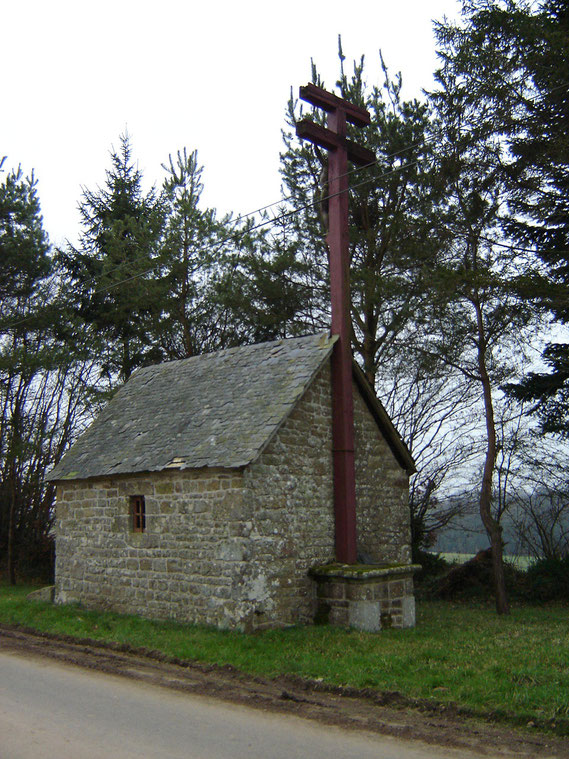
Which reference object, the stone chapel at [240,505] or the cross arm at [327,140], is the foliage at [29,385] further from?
the cross arm at [327,140]

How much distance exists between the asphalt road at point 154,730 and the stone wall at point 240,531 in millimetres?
3360

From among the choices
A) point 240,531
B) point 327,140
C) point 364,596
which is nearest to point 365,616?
point 364,596

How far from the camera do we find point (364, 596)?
11852mm

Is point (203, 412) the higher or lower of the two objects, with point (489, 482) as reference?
higher

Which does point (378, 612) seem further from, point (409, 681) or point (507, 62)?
point (507, 62)

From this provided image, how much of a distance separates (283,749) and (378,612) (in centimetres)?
596

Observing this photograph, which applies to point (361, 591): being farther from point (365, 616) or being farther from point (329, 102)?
point (329, 102)

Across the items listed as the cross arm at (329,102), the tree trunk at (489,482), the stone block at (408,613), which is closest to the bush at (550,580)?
the tree trunk at (489,482)

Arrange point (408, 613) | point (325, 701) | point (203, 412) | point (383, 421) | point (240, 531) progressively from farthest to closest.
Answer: point (383, 421) < point (203, 412) < point (408, 613) < point (240, 531) < point (325, 701)

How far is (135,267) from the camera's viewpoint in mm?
24922

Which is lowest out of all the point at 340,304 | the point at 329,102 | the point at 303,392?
the point at 303,392

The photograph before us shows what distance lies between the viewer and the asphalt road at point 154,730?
6.04 m

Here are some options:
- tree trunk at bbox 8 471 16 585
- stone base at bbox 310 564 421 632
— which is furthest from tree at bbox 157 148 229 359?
stone base at bbox 310 564 421 632

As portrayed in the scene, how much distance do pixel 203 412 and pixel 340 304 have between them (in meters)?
3.50
